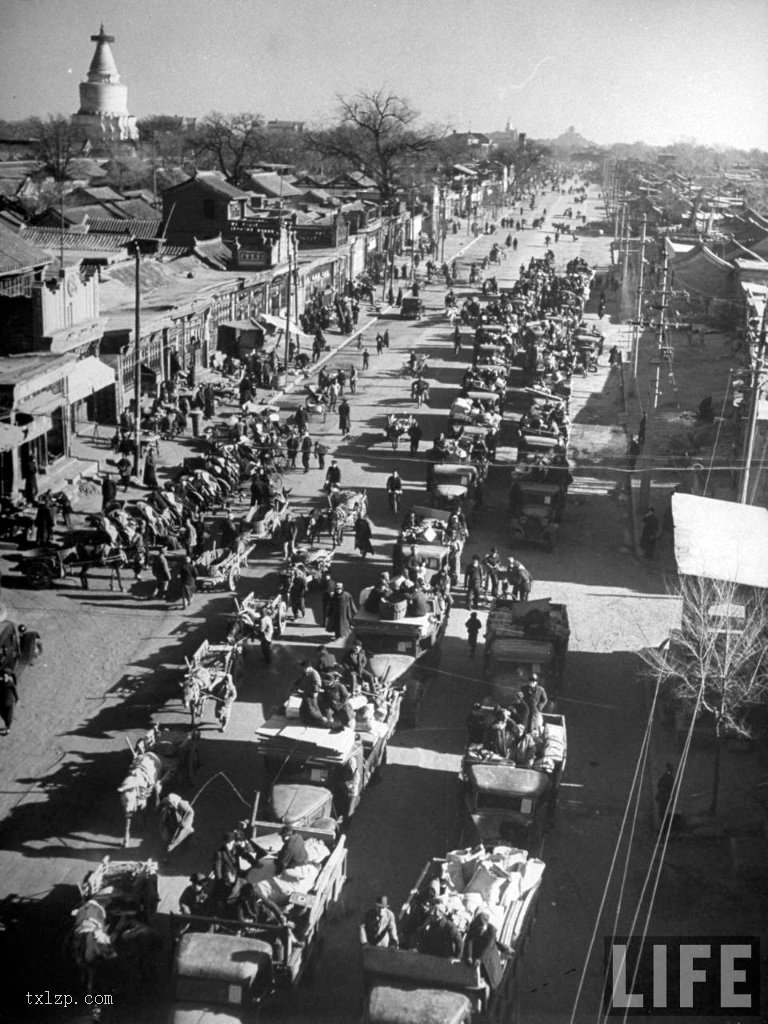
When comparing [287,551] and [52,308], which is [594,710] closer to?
[287,551]

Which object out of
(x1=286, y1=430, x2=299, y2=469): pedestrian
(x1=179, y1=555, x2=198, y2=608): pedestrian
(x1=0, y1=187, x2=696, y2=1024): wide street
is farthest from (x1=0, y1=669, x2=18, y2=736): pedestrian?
(x1=286, y1=430, x2=299, y2=469): pedestrian

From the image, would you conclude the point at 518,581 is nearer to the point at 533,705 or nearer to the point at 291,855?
the point at 533,705

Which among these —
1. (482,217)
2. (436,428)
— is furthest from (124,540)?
(482,217)

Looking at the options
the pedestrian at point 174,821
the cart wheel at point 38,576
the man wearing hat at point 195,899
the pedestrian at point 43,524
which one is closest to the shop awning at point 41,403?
the pedestrian at point 43,524

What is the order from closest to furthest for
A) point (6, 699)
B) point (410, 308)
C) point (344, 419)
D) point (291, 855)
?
point (291, 855) < point (6, 699) < point (344, 419) < point (410, 308)

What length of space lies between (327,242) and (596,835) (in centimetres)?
5689

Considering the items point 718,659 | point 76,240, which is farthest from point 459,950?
point 76,240

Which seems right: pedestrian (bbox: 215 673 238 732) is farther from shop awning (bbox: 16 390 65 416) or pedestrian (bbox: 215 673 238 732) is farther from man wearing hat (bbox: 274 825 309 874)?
shop awning (bbox: 16 390 65 416)

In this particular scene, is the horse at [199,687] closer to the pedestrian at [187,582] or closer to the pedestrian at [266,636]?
the pedestrian at [266,636]

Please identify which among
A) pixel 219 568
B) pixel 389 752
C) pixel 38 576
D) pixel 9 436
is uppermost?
pixel 9 436

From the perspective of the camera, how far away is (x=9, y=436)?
86.6ft

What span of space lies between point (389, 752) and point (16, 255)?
20300 millimetres

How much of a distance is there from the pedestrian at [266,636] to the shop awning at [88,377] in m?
12.8
